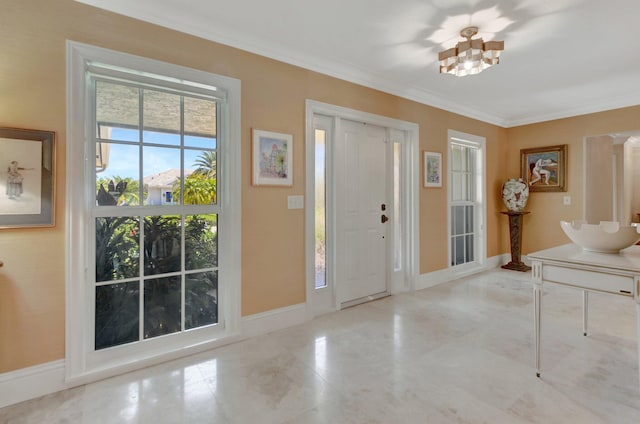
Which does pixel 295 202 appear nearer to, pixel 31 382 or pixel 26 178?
pixel 26 178

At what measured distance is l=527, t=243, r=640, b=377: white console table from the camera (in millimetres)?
1599

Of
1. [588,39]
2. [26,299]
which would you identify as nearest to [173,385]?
[26,299]

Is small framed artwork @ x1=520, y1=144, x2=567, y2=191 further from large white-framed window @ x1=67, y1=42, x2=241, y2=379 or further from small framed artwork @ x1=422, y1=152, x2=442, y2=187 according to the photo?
large white-framed window @ x1=67, y1=42, x2=241, y2=379

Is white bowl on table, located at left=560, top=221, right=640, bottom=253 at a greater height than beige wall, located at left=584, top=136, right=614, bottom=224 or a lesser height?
lesser

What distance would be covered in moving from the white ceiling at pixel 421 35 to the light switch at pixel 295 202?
1231 millimetres

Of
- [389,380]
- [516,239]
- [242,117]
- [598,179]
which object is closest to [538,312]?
[389,380]

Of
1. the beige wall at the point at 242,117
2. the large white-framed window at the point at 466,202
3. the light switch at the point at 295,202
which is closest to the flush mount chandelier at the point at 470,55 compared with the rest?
the beige wall at the point at 242,117

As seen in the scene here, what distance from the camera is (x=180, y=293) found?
233 centimetres

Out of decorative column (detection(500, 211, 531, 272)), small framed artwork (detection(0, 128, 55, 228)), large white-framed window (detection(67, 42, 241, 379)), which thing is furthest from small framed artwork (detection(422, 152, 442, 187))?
small framed artwork (detection(0, 128, 55, 228))

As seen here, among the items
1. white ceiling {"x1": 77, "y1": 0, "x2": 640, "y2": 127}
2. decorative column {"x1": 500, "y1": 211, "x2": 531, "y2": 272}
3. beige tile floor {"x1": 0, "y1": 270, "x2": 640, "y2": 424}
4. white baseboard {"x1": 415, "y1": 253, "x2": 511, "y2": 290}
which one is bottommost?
beige tile floor {"x1": 0, "y1": 270, "x2": 640, "y2": 424}

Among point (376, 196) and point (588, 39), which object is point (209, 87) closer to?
point (376, 196)

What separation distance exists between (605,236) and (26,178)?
3.43m

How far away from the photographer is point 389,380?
1.92 m

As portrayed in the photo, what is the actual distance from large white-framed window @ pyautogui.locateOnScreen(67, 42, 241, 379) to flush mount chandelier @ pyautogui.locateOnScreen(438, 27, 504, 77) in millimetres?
1758
